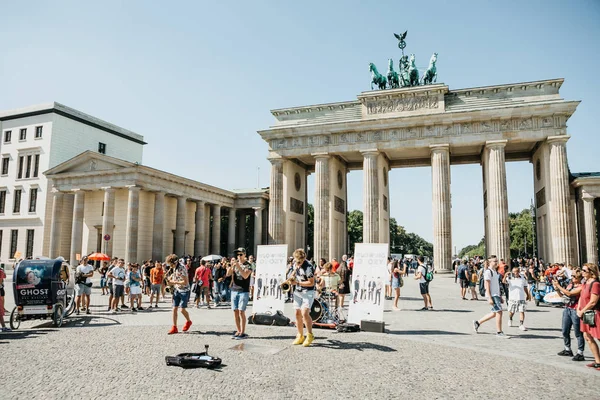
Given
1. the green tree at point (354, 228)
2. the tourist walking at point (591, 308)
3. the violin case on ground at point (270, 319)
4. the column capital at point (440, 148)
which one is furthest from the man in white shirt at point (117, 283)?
the green tree at point (354, 228)

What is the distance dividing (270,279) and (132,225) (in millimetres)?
27376

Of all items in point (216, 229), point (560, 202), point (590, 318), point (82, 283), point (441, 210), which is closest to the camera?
point (590, 318)

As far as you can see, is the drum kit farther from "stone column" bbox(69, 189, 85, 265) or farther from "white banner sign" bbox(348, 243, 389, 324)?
"stone column" bbox(69, 189, 85, 265)

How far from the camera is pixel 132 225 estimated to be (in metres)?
36.2

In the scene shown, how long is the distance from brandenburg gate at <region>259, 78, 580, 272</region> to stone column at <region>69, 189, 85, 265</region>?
1826 centimetres

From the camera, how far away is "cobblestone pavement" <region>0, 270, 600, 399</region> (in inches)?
241

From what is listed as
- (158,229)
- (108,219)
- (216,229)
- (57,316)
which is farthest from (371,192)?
(57,316)

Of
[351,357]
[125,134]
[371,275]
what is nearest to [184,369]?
[351,357]

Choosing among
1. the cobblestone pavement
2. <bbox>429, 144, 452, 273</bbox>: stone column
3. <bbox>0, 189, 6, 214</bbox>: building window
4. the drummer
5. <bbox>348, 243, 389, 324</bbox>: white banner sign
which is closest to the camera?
the cobblestone pavement

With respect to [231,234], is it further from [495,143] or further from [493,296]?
[493,296]

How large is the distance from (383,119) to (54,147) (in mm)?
36437

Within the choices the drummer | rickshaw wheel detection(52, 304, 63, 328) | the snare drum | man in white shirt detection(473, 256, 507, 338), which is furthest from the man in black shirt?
man in white shirt detection(473, 256, 507, 338)

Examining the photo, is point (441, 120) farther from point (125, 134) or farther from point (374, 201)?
point (125, 134)

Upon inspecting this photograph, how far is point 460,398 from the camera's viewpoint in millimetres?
5820
